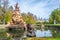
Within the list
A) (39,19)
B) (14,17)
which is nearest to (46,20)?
(39,19)

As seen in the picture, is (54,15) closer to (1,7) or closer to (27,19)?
(27,19)

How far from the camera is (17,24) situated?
5431cm

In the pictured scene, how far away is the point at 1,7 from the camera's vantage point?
75.8 metres

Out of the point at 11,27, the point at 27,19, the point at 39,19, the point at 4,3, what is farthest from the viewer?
the point at 39,19

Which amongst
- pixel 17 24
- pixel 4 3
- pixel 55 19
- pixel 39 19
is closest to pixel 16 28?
pixel 17 24

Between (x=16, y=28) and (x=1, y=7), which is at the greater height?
(x=1, y=7)

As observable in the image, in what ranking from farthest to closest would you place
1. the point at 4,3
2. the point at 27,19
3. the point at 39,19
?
the point at 39,19 < the point at 27,19 < the point at 4,3

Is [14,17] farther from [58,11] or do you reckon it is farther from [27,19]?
[58,11]

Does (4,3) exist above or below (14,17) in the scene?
above

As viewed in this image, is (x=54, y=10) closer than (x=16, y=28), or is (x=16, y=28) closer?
(x=16, y=28)

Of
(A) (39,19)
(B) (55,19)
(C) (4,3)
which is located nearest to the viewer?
(C) (4,3)

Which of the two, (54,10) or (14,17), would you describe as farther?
(54,10)

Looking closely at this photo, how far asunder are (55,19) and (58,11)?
15.3 ft

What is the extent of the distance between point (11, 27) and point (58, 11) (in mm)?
53066
